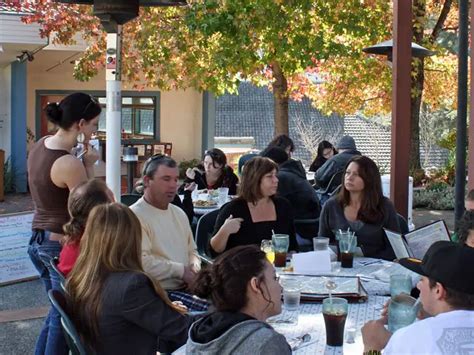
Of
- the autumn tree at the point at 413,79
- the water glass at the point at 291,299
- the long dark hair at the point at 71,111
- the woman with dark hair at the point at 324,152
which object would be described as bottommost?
the water glass at the point at 291,299

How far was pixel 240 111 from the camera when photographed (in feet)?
103

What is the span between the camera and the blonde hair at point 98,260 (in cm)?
293

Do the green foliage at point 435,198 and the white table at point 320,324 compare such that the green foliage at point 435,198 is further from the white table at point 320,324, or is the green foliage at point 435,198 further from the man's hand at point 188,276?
the white table at point 320,324

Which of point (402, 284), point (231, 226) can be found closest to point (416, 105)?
point (231, 226)

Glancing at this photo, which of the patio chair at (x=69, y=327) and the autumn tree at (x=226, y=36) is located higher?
the autumn tree at (x=226, y=36)

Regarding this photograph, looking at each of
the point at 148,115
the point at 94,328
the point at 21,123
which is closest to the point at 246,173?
the point at 94,328

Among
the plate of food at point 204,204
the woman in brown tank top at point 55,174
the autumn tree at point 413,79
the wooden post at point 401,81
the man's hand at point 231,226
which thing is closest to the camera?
the woman in brown tank top at point 55,174

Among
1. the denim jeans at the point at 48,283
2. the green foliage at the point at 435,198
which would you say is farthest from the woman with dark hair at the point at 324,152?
the denim jeans at the point at 48,283

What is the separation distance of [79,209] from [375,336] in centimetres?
169

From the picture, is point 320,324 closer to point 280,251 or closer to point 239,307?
point 239,307

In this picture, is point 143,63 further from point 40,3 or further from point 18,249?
point 18,249

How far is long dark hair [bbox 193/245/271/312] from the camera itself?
2.36 metres

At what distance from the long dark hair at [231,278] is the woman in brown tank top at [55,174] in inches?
71.7

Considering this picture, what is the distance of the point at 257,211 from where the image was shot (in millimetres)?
4977
